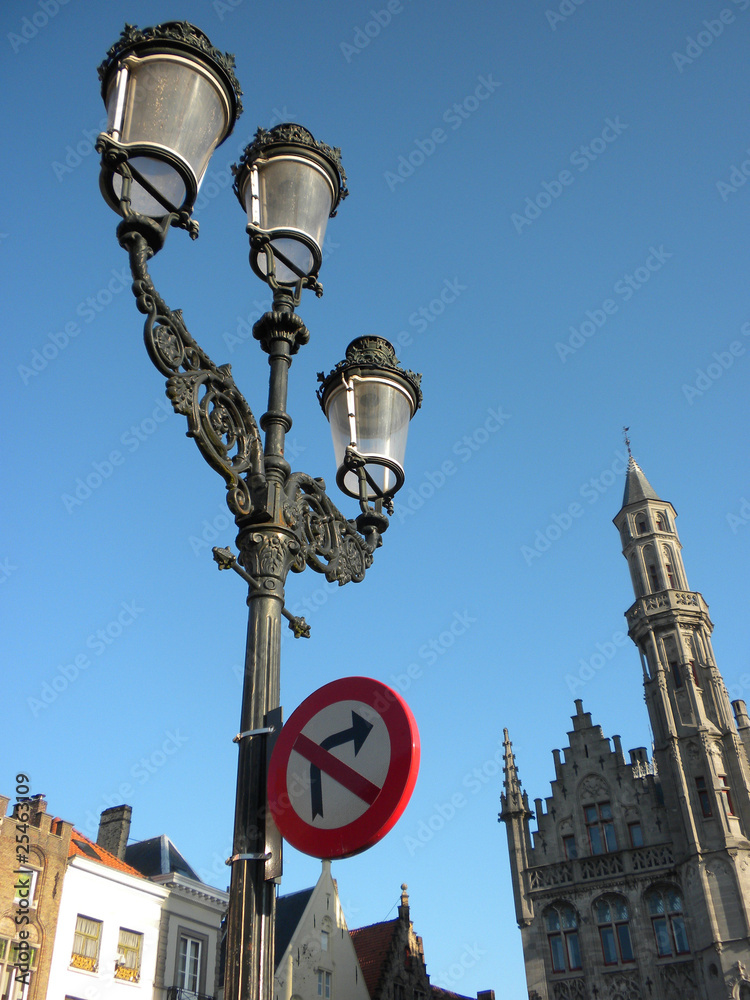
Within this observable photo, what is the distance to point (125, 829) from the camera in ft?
91.8

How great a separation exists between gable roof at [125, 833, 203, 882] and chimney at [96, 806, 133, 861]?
624mm

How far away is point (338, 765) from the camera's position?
395cm

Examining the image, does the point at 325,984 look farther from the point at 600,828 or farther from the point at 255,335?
the point at 255,335

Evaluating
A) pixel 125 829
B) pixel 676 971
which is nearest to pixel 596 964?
pixel 676 971

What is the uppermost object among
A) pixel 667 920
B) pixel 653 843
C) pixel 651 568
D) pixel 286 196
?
pixel 651 568

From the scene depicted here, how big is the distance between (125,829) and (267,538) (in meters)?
26.5

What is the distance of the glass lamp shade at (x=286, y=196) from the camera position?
217 inches

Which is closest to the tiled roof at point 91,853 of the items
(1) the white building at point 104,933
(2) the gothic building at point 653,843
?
(1) the white building at point 104,933

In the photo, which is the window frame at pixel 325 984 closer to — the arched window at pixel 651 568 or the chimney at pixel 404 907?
the chimney at pixel 404 907

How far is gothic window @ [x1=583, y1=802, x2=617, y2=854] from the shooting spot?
105 ft

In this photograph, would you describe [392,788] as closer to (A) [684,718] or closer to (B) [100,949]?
(B) [100,949]

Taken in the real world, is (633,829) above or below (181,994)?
above

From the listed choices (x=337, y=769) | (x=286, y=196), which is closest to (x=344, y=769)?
(x=337, y=769)

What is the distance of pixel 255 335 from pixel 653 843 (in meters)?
30.9
